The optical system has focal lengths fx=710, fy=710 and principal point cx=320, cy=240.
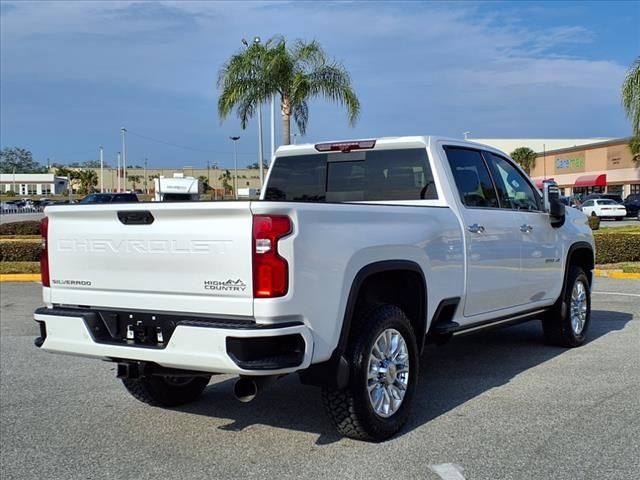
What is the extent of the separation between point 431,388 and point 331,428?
134 centimetres

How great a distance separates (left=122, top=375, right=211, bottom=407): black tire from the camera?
5.52 meters

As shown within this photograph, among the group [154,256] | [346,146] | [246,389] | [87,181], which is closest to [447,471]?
[246,389]

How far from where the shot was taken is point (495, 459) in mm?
4379

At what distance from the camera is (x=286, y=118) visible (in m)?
21.7

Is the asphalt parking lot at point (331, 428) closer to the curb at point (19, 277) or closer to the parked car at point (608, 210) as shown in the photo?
the curb at point (19, 277)

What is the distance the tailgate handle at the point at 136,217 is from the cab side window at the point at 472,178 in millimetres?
2658

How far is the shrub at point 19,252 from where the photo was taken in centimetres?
1686

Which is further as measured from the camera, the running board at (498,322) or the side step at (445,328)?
the running board at (498,322)

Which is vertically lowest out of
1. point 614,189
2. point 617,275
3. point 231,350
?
point 617,275

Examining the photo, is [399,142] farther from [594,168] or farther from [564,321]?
[594,168]

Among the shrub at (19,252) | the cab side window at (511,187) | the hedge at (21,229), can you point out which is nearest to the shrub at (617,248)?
the cab side window at (511,187)

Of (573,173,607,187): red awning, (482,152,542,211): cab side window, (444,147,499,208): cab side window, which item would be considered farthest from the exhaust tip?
(573,173,607,187): red awning

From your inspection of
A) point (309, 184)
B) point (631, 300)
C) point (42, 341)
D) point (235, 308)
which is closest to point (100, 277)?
point (42, 341)

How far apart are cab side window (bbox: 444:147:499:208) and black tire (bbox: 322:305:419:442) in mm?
1599
